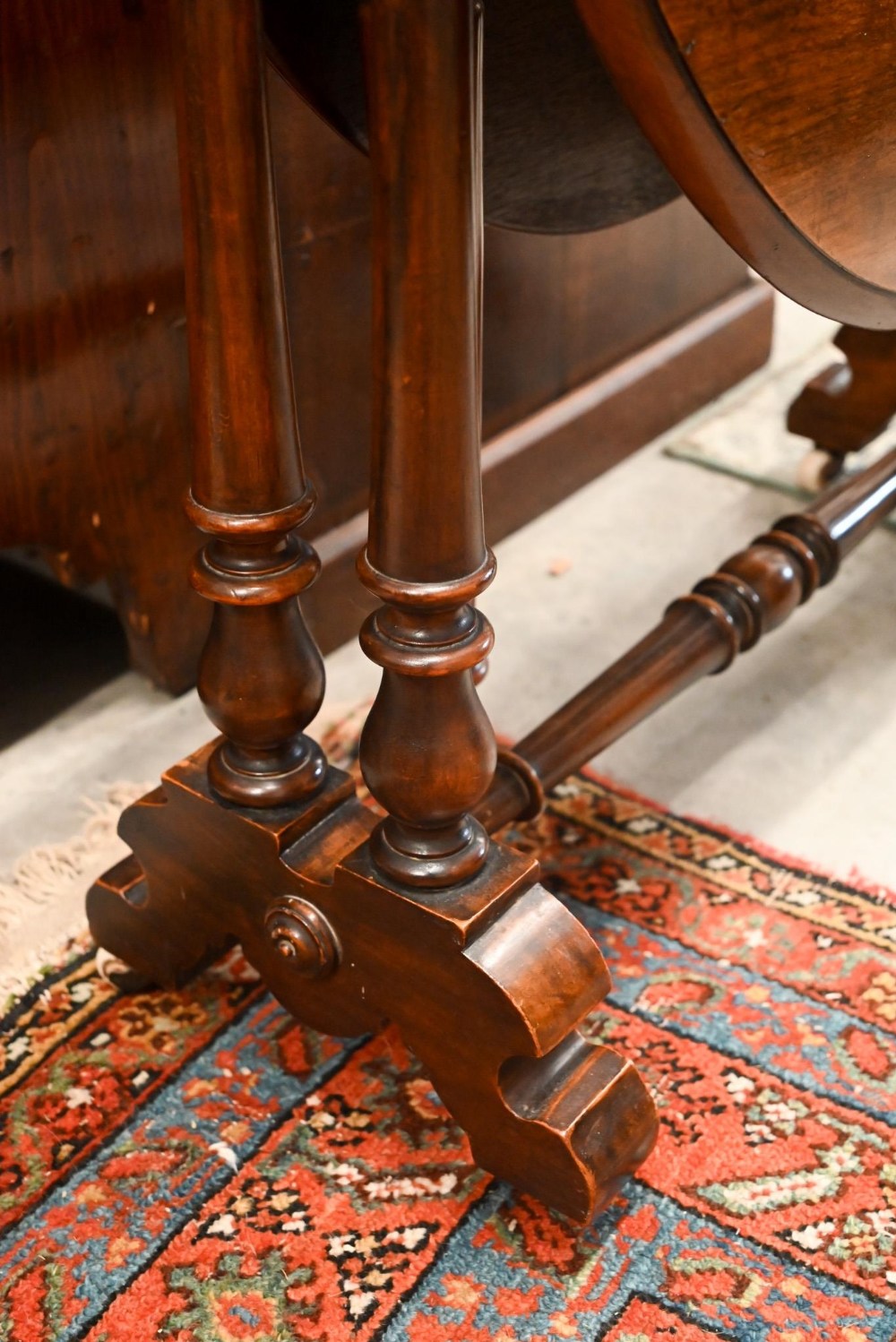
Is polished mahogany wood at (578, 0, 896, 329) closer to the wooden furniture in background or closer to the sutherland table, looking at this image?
the sutherland table

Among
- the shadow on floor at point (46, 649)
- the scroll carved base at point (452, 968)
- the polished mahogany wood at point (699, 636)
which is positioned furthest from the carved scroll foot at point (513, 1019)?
the shadow on floor at point (46, 649)

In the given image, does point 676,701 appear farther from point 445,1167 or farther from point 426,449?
point 426,449

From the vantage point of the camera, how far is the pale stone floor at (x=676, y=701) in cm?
143

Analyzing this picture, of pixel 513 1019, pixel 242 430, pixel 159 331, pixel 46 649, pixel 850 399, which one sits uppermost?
pixel 242 430

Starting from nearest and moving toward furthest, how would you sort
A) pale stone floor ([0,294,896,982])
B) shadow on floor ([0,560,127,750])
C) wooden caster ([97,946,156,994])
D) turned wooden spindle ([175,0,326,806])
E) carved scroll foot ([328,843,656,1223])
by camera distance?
turned wooden spindle ([175,0,326,806]) < carved scroll foot ([328,843,656,1223]) < wooden caster ([97,946,156,994]) < pale stone floor ([0,294,896,982]) < shadow on floor ([0,560,127,750])

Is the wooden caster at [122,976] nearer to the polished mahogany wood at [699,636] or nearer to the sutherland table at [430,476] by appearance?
the sutherland table at [430,476]

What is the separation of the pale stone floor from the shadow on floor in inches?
1.2

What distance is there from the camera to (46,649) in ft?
5.60

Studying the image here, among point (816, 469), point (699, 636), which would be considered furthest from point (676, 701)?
point (816, 469)

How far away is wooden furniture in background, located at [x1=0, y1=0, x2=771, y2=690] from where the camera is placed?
4.11 ft

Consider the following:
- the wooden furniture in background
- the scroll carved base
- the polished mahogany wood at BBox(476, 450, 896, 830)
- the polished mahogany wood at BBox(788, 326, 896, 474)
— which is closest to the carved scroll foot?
the scroll carved base

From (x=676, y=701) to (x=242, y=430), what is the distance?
792 mm

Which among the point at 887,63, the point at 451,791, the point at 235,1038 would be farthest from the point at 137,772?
the point at 887,63

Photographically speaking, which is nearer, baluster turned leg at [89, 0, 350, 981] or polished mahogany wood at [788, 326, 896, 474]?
baluster turned leg at [89, 0, 350, 981]
